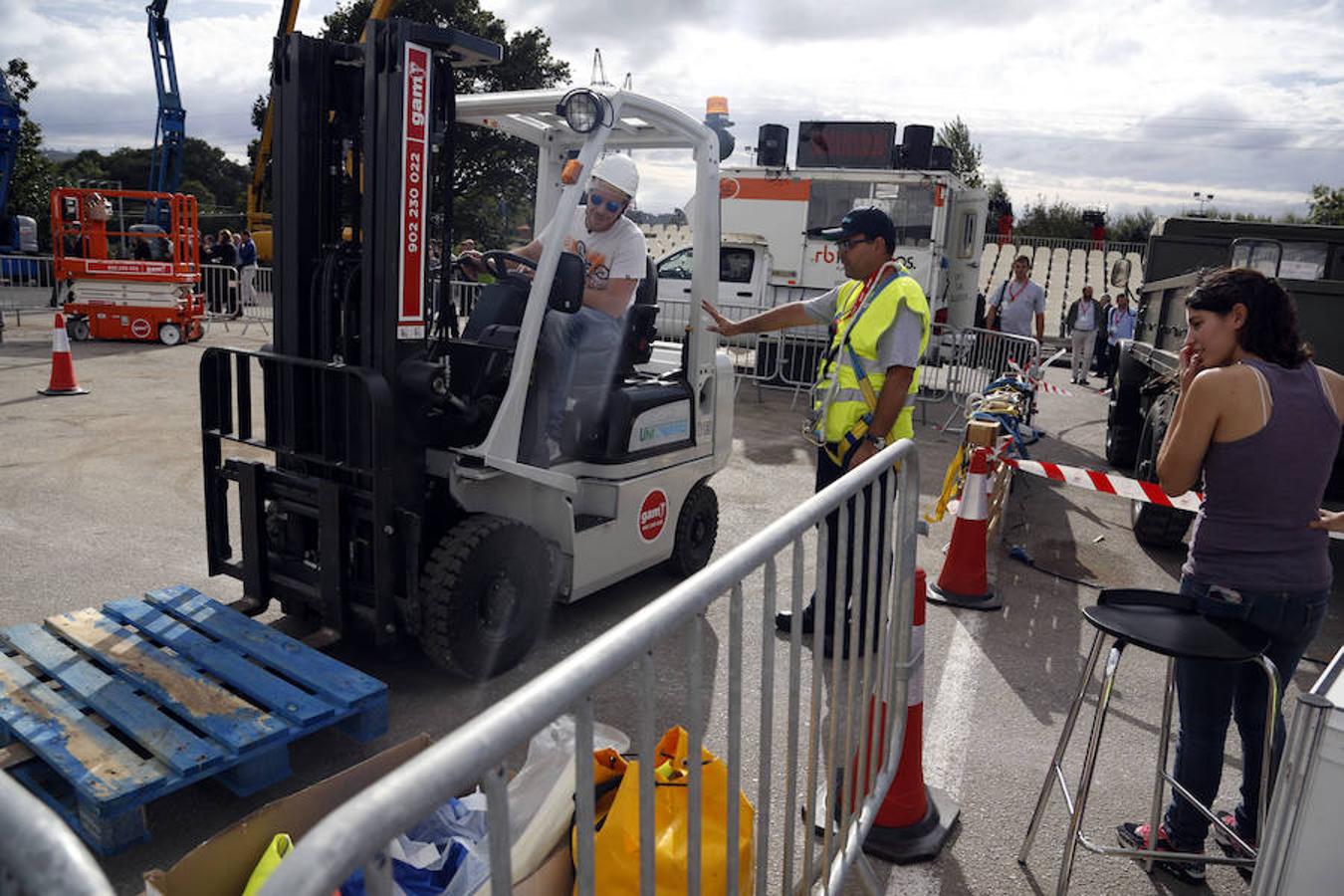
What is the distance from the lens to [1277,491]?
2.66 m

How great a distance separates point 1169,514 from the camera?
6301mm

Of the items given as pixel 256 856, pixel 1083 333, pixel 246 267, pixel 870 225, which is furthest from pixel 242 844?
pixel 246 267

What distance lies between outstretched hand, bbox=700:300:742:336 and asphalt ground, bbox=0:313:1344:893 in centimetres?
146

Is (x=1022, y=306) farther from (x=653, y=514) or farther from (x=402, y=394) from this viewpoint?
(x=402, y=394)

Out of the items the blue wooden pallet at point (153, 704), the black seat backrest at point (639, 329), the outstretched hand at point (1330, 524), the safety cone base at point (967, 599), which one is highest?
the black seat backrest at point (639, 329)

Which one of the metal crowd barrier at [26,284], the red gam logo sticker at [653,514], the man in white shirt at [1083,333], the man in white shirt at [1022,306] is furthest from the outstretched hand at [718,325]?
the metal crowd barrier at [26,284]

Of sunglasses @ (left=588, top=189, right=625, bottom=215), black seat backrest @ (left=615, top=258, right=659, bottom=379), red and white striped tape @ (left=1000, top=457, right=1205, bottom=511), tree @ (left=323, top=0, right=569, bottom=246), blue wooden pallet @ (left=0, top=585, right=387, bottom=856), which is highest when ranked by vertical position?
tree @ (left=323, top=0, right=569, bottom=246)

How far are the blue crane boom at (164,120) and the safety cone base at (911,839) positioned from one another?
842 inches

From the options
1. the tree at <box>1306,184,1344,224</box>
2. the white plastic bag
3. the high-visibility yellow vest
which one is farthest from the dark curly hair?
the tree at <box>1306,184,1344,224</box>

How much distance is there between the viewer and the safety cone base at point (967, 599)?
5.14 meters

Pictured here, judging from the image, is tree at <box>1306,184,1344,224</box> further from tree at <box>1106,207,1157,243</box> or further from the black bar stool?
the black bar stool

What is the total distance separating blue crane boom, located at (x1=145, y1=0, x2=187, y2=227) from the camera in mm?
20625

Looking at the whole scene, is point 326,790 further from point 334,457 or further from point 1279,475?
point 1279,475

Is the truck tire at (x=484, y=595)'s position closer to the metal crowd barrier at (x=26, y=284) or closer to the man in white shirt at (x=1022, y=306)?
the man in white shirt at (x=1022, y=306)
